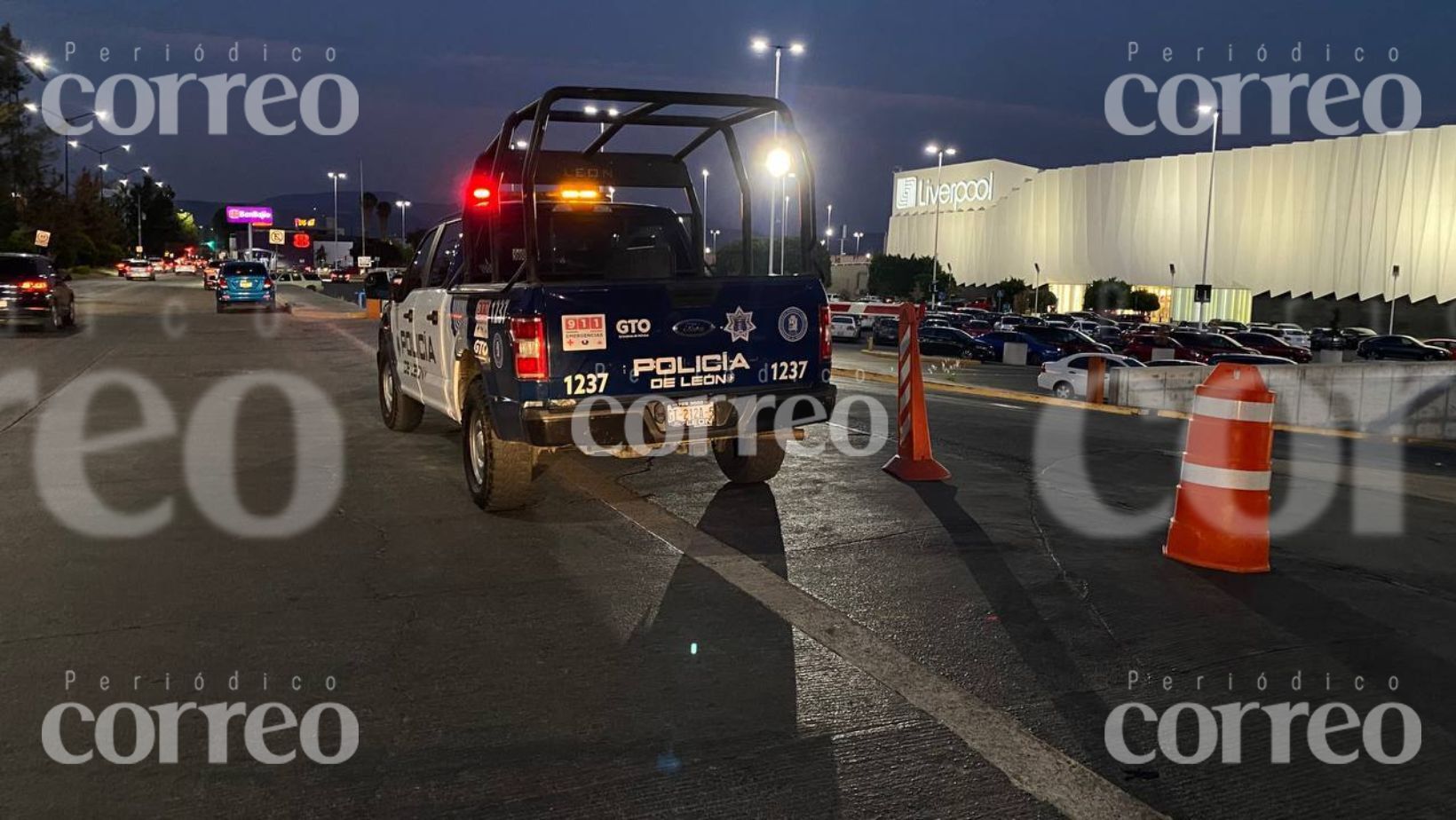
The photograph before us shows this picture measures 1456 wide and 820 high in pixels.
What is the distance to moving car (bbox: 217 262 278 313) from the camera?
127 feet

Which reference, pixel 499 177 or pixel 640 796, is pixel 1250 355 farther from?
pixel 640 796

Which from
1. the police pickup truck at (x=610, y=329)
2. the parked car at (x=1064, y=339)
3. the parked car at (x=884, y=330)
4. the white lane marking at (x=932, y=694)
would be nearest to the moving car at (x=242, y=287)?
the parked car at (x=884, y=330)

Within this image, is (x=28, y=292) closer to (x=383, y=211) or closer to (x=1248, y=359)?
(x=1248, y=359)

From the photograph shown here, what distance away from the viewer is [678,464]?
9438mm

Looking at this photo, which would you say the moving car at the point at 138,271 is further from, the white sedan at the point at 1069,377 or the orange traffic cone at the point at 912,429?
the orange traffic cone at the point at 912,429

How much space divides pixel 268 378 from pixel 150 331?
13.2m

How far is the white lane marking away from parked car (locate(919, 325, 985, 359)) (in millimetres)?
32144

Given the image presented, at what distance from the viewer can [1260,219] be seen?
241 feet

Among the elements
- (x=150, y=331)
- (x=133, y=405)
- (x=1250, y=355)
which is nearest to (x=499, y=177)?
(x=133, y=405)

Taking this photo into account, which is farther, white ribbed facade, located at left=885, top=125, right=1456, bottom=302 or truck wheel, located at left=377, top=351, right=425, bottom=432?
white ribbed facade, located at left=885, top=125, right=1456, bottom=302

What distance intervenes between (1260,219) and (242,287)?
62.7m

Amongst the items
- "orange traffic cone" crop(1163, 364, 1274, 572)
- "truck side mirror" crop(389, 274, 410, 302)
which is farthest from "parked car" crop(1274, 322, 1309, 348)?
"orange traffic cone" crop(1163, 364, 1274, 572)

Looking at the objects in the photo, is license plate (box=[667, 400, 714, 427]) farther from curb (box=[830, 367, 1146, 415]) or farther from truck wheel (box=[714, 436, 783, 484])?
curb (box=[830, 367, 1146, 415])

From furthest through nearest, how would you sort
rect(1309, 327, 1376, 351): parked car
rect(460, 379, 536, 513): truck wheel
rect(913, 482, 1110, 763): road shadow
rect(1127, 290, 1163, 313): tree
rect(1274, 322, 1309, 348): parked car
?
rect(1127, 290, 1163, 313): tree
rect(1274, 322, 1309, 348): parked car
rect(1309, 327, 1376, 351): parked car
rect(460, 379, 536, 513): truck wheel
rect(913, 482, 1110, 763): road shadow
